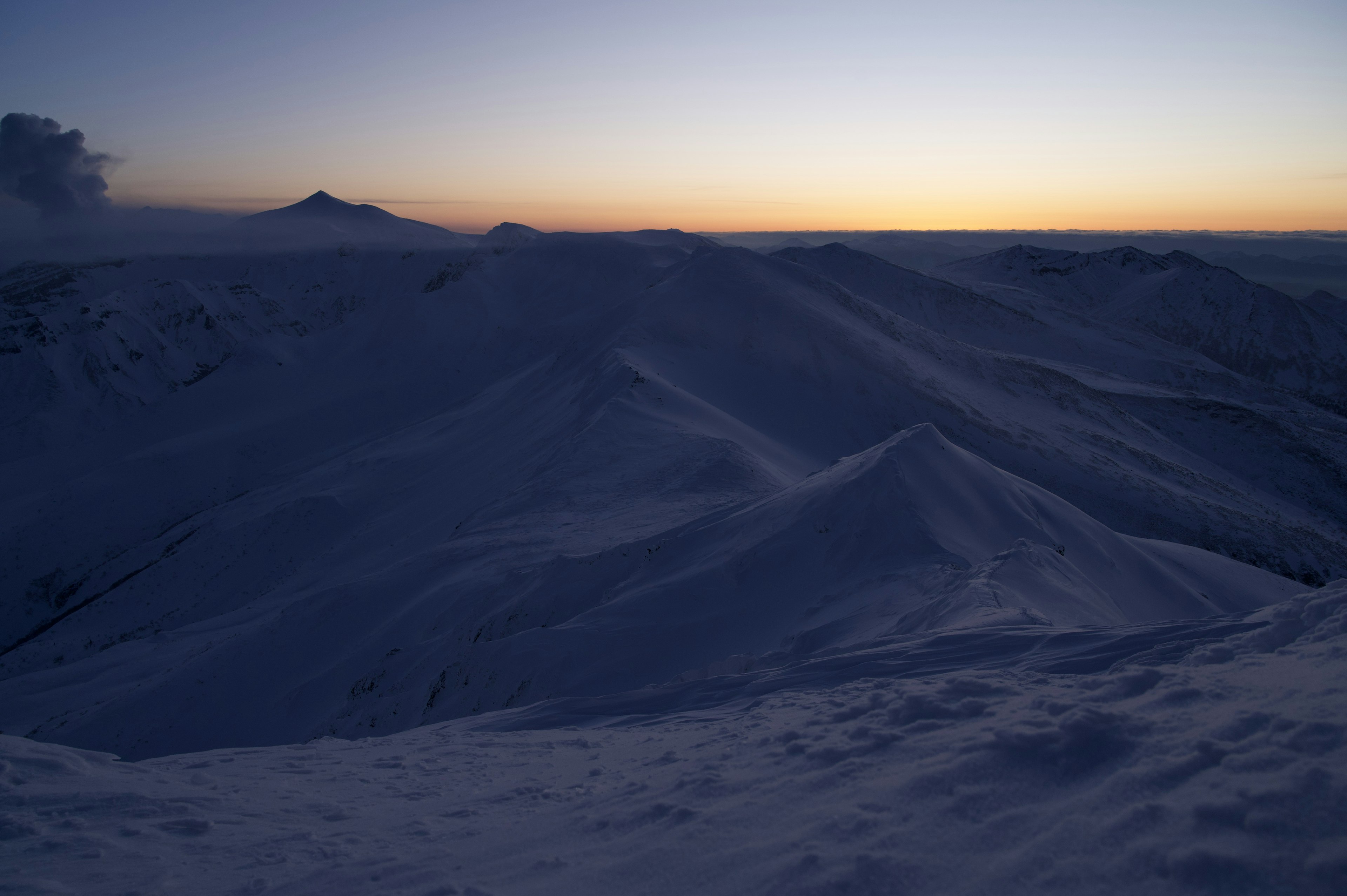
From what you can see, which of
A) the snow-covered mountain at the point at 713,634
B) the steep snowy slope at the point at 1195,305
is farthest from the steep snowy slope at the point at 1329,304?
the snow-covered mountain at the point at 713,634

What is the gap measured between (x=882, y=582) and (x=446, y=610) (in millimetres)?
9831

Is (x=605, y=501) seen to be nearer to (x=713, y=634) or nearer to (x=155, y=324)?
(x=713, y=634)

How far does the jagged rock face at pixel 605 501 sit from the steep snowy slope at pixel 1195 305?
131 ft

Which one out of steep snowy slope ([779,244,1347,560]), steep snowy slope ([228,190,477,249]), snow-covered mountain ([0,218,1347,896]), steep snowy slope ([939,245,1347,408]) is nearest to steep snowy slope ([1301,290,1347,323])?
steep snowy slope ([939,245,1347,408])

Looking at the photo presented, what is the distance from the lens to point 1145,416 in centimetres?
4956

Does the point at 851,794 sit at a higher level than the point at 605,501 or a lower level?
higher

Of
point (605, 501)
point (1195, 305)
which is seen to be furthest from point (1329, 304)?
point (605, 501)

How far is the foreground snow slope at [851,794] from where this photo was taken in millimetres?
3348

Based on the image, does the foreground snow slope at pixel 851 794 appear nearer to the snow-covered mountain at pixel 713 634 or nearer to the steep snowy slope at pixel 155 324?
the snow-covered mountain at pixel 713 634

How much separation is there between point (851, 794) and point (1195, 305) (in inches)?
5955

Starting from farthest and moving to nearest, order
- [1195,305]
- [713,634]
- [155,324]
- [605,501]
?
[1195,305] → [155,324] → [605,501] → [713,634]

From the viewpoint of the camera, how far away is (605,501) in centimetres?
1997

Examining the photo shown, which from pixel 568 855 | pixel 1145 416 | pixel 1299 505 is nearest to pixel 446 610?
pixel 568 855

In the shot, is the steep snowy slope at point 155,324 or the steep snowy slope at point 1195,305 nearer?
the steep snowy slope at point 155,324
